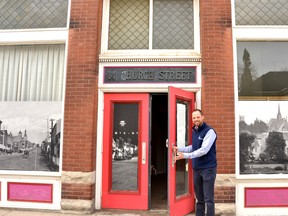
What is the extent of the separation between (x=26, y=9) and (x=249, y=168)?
595 centimetres

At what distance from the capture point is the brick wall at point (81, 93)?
5793mm

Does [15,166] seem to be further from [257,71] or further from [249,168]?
[257,71]

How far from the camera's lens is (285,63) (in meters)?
6.04

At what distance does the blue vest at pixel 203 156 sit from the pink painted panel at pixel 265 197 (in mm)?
1631

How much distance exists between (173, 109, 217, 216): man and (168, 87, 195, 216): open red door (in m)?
0.52

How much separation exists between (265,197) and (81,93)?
423cm

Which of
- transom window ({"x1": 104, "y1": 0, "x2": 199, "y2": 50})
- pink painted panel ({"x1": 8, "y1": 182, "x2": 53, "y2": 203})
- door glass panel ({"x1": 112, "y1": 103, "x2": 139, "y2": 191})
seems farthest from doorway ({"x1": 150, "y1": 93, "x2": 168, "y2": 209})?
pink painted panel ({"x1": 8, "y1": 182, "x2": 53, "y2": 203})

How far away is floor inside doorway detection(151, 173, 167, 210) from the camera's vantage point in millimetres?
6282

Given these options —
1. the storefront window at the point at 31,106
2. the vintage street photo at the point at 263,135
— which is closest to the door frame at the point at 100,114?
the storefront window at the point at 31,106

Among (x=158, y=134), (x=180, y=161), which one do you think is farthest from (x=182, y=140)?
(x=158, y=134)

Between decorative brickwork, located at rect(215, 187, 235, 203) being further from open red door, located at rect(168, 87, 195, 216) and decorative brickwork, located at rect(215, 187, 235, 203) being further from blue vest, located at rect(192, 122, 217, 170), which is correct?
blue vest, located at rect(192, 122, 217, 170)

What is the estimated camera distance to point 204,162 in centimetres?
455

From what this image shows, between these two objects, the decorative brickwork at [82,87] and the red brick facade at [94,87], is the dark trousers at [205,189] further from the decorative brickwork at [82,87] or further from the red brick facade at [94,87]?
the decorative brickwork at [82,87]

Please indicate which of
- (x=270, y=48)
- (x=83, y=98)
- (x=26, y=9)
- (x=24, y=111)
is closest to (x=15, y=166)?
(x=24, y=111)
